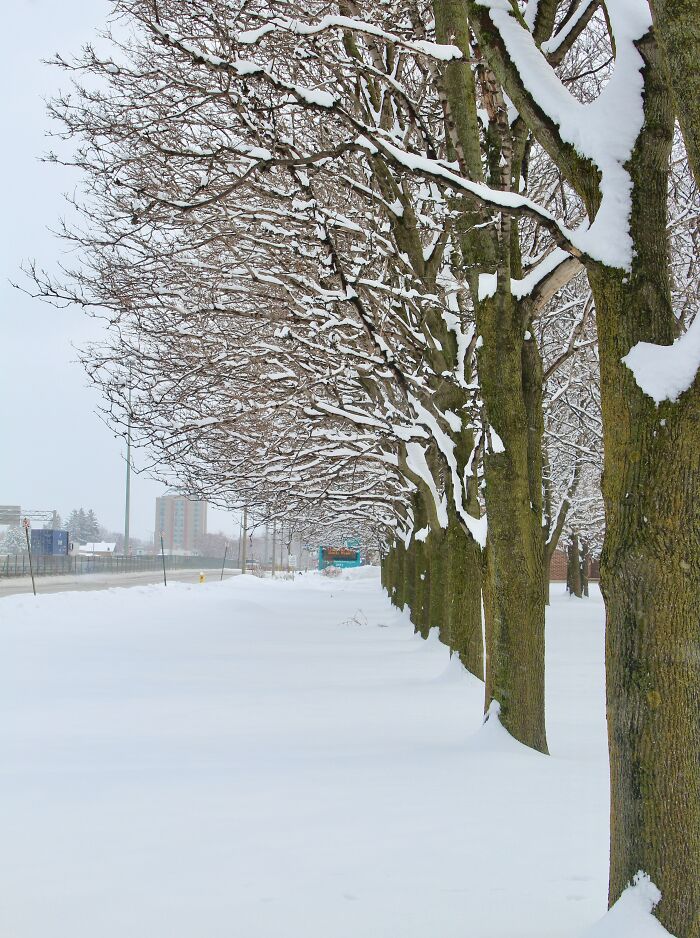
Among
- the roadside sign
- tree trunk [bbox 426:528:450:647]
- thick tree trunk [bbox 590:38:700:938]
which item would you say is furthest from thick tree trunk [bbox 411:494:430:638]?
the roadside sign

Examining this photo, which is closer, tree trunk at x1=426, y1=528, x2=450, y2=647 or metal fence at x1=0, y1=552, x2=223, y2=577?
tree trunk at x1=426, y1=528, x2=450, y2=647

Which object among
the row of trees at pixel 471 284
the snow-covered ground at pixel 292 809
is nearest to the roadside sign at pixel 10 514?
the row of trees at pixel 471 284

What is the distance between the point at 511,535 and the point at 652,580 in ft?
13.2

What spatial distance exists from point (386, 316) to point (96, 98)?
488cm

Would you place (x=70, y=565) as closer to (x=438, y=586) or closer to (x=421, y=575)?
(x=421, y=575)

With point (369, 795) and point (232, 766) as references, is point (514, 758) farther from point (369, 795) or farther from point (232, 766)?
point (232, 766)

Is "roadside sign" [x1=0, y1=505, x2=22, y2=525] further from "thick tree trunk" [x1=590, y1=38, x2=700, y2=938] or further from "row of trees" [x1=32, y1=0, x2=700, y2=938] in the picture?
"thick tree trunk" [x1=590, y1=38, x2=700, y2=938]

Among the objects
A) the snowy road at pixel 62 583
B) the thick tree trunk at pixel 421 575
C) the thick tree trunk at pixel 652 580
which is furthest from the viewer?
the snowy road at pixel 62 583

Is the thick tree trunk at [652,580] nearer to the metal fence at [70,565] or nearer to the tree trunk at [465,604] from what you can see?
the tree trunk at [465,604]

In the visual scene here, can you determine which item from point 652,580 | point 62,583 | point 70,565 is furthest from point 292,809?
point 70,565

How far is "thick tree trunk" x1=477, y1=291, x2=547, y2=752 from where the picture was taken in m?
7.54

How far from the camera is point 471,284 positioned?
8.14 m

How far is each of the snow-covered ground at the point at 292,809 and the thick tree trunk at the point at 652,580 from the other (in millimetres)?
537

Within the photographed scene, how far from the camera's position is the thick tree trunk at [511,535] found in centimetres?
754
